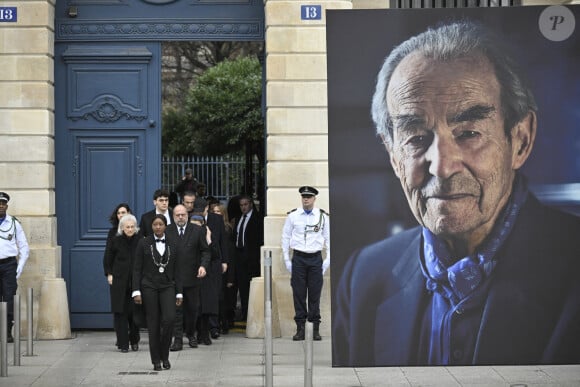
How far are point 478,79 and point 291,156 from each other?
17.7ft

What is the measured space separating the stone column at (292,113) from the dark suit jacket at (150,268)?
10.5 feet

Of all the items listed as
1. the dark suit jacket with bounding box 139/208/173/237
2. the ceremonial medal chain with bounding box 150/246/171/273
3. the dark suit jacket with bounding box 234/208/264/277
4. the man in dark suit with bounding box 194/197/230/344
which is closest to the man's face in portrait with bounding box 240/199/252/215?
the dark suit jacket with bounding box 234/208/264/277

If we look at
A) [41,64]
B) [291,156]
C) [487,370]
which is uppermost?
[41,64]

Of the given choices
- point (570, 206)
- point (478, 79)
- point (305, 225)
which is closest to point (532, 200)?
point (570, 206)

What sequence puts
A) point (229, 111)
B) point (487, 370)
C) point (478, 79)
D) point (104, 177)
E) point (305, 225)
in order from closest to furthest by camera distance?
point (478, 79) < point (487, 370) < point (305, 225) < point (104, 177) < point (229, 111)

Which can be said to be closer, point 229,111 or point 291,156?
point 291,156

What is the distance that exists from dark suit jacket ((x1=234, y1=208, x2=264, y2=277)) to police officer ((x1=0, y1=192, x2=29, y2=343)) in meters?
3.46

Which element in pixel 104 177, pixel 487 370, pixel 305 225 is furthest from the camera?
pixel 104 177

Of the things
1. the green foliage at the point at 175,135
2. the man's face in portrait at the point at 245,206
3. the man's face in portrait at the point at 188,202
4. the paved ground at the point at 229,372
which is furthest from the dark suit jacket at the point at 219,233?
the green foliage at the point at 175,135

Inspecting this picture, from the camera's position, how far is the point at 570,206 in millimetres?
13172

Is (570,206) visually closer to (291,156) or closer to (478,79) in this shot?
(478,79)

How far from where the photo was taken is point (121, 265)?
53.3ft

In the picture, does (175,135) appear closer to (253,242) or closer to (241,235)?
(241,235)

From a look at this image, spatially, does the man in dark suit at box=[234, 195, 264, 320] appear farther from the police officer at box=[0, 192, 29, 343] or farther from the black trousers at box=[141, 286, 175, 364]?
the black trousers at box=[141, 286, 175, 364]
